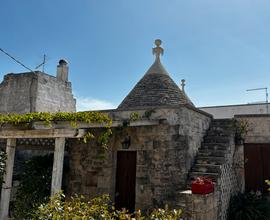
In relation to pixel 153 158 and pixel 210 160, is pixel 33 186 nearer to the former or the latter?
pixel 153 158

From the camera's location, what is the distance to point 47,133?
6.07 meters

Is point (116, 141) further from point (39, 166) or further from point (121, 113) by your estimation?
point (39, 166)

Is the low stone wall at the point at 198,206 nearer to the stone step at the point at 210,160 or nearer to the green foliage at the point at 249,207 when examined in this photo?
the stone step at the point at 210,160

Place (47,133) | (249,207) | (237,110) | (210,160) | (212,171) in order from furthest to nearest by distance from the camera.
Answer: (237,110) < (210,160) < (249,207) < (212,171) < (47,133)

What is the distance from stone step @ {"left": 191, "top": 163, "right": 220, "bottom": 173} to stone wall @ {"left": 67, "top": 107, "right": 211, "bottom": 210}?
0.77ft

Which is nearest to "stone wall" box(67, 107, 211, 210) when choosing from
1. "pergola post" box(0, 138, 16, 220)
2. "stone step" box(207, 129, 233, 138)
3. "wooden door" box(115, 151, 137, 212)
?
"wooden door" box(115, 151, 137, 212)

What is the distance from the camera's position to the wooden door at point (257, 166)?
28.1 feet

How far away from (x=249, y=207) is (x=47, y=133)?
222 inches

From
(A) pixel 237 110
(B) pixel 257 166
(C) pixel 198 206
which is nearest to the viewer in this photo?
(C) pixel 198 206

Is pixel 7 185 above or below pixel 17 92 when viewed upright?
below

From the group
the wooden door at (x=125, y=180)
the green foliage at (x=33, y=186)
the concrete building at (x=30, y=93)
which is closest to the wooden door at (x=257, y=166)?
the wooden door at (x=125, y=180)

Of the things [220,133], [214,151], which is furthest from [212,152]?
[220,133]

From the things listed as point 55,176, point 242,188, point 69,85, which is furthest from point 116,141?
point 69,85

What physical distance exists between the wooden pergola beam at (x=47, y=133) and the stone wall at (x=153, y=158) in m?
1.52
